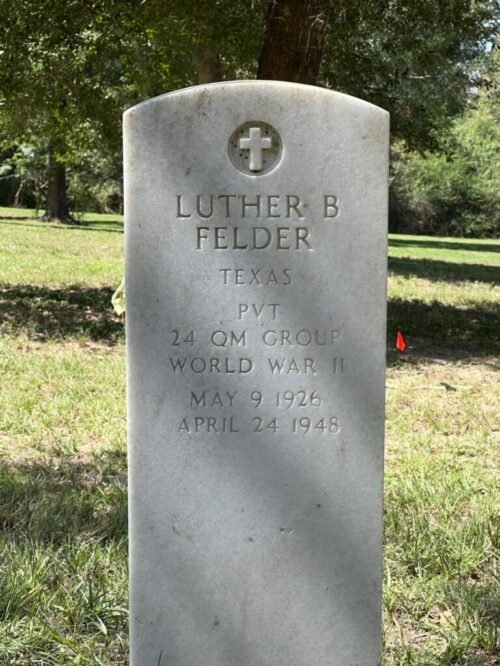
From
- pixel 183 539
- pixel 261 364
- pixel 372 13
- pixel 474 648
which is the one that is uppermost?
pixel 372 13

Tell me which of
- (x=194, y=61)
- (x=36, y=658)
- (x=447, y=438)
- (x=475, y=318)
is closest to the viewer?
(x=36, y=658)

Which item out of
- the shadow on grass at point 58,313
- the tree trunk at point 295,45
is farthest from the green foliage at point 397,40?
the shadow on grass at point 58,313

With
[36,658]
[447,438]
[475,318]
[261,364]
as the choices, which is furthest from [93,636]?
[475,318]

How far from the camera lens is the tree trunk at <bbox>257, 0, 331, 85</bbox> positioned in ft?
28.3

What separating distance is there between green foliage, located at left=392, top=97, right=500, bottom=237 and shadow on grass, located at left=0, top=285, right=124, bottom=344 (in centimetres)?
3023

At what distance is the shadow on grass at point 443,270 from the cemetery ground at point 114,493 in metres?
7.77

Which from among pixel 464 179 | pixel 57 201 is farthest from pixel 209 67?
pixel 464 179

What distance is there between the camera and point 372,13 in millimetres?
10234

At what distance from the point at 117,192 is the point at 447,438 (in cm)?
3959

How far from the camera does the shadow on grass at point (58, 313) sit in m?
9.68

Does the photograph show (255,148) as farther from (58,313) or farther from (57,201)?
(57,201)

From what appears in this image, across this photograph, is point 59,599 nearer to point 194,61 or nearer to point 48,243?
point 194,61

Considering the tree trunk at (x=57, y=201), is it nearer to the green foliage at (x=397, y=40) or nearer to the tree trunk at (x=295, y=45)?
the green foliage at (x=397, y=40)

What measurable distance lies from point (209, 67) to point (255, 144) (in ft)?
36.9
